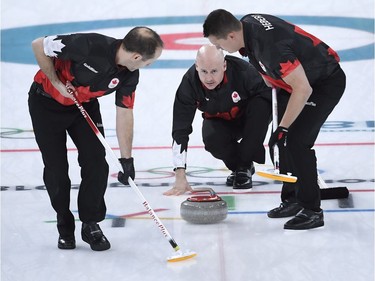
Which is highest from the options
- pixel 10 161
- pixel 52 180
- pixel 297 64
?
pixel 297 64

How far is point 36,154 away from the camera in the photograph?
18.0ft

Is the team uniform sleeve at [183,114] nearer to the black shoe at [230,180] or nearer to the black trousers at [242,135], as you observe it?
the black trousers at [242,135]

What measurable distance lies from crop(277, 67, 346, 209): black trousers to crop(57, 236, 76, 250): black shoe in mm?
1029

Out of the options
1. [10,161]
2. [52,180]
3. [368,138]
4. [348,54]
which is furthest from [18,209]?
[348,54]

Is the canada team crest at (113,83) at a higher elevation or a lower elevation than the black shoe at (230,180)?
higher

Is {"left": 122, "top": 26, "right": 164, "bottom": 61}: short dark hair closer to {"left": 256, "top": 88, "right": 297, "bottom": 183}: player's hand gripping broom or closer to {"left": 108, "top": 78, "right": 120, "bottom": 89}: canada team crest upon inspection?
{"left": 108, "top": 78, "right": 120, "bottom": 89}: canada team crest

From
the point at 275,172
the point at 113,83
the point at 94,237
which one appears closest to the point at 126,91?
the point at 113,83

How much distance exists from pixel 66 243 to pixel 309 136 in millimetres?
1167

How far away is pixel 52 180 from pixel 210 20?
37.0 inches

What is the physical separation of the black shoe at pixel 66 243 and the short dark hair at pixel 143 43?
2.75 ft

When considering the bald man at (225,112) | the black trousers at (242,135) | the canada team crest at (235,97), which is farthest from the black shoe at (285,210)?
the canada team crest at (235,97)

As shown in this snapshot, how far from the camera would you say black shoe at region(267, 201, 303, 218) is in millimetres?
4207

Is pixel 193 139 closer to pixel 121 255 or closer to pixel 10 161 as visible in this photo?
pixel 10 161

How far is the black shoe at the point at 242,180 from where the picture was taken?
4.74 meters
